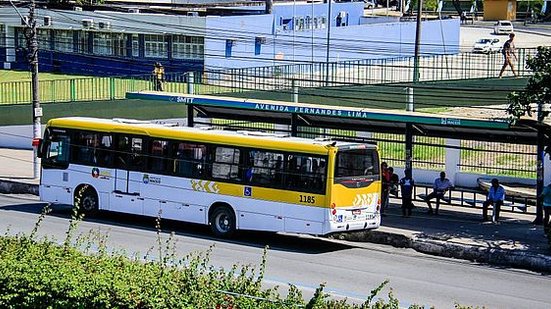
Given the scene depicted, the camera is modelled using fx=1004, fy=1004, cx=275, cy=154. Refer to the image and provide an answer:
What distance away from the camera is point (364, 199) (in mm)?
21953

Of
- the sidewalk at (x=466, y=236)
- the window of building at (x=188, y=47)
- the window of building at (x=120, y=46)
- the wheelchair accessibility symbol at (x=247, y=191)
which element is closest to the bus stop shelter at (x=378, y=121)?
the sidewalk at (x=466, y=236)

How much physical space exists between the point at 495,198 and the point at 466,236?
6.64ft

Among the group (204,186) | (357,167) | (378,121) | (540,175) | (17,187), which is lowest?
(17,187)

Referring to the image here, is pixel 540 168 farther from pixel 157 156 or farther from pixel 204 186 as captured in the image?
pixel 157 156

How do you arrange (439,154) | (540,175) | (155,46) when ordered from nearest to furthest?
1. (540,175)
2. (439,154)
3. (155,46)

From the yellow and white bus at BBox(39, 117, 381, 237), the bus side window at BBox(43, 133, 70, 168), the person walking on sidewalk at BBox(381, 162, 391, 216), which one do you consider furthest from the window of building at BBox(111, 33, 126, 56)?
the person walking on sidewalk at BBox(381, 162, 391, 216)

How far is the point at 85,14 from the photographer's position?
54.7m

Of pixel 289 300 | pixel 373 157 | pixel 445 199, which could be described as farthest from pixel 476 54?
pixel 289 300

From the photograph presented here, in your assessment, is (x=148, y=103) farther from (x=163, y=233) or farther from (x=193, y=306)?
(x=193, y=306)

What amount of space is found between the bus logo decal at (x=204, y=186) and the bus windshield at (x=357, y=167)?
3.25 metres

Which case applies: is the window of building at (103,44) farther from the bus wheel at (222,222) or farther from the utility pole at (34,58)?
the bus wheel at (222,222)

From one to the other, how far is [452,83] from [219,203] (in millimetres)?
21236

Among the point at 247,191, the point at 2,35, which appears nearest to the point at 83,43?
the point at 2,35

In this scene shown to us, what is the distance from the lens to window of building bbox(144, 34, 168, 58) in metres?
53.7
